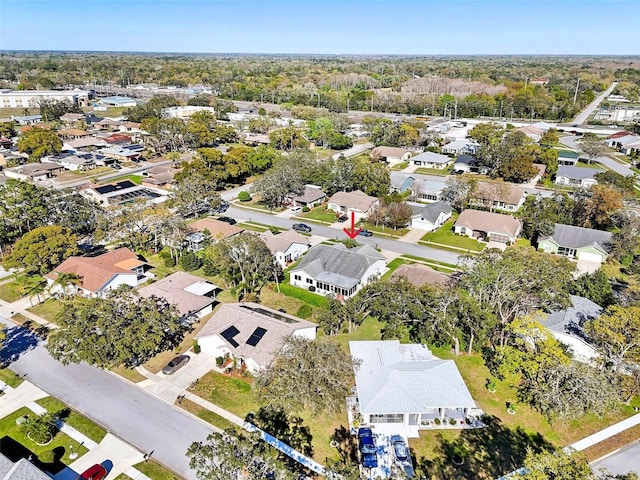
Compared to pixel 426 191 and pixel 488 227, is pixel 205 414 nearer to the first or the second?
pixel 488 227

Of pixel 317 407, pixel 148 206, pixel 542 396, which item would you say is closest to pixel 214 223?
pixel 148 206

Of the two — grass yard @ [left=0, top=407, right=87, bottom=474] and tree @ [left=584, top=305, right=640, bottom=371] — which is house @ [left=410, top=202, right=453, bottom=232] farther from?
grass yard @ [left=0, top=407, right=87, bottom=474]

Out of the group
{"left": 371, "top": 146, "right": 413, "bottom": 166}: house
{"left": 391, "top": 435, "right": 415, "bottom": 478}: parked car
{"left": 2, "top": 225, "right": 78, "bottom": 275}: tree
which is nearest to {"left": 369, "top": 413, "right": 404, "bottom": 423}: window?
{"left": 391, "top": 435, "right": 415, "bottom": 478}: parked car

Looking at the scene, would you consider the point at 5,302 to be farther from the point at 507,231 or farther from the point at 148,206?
the point at 507,231

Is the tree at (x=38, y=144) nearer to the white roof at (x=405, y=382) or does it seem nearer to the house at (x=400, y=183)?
the house at (x=400, y=183)

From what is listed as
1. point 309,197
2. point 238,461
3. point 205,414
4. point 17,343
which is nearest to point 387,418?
point 238,461

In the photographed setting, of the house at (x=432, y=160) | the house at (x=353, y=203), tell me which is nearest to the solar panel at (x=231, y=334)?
the house at (x=353, y=203)
